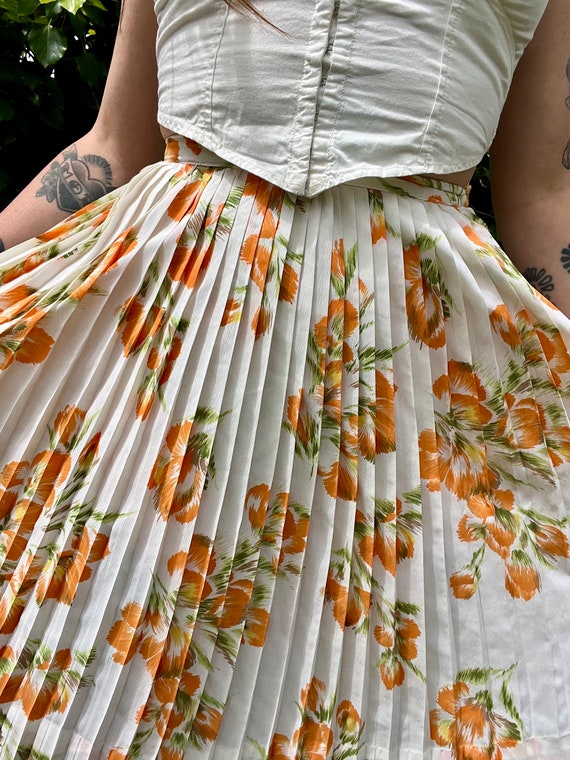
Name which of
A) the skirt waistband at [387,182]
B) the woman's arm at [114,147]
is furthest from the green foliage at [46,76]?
the skirt waistband at [387,182]

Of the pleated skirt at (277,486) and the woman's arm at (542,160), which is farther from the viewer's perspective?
the woman's arm at (542,160)

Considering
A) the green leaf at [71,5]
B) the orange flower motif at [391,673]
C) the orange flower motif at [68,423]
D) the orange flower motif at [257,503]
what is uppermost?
the green leaf at [71,5]

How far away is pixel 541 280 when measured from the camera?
808mm

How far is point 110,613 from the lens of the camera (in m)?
0.54

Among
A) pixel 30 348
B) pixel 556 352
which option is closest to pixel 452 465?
pixel 556 352

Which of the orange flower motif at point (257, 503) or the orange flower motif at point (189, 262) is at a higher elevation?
the orange flower motif at point (189, 262)

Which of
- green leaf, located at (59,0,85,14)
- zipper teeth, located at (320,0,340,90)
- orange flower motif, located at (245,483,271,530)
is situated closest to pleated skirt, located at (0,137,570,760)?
orange flower motif, located at (245,483,271,530)

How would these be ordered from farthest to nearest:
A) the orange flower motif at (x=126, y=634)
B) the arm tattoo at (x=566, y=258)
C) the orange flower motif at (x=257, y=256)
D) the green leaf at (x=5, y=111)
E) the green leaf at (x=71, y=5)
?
1. the green leaf at (x=5, y=111)
2. the green leaf at (x=71, y=5)
3. the arm tattoo at (x=566, y=258)
4. the orange flower motif at (x=257, y=256)
5. the orange flower motif at (x=126, y=634)

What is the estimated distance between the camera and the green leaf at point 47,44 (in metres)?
1.08

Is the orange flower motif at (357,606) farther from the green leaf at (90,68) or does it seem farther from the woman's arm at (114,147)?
the green leaf at (90,68)

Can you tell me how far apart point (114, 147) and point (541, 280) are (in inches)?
21.4

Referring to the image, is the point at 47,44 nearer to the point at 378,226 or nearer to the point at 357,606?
the point at 378,226

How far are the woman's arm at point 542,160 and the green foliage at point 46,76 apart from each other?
0.66m

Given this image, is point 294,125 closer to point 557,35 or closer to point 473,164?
point 473,164
